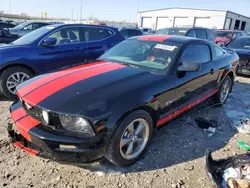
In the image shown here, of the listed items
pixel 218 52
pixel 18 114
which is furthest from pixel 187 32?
pixel 18 114

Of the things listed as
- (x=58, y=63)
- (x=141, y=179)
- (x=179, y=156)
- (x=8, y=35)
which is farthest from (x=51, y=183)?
(x=8, y=35)

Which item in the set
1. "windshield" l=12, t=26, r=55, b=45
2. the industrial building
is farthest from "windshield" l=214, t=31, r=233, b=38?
the industrial building

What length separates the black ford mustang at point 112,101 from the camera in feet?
7.54

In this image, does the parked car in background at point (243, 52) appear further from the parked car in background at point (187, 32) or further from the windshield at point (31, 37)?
the windshield at point (31, 37)

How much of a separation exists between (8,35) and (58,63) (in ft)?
17.7

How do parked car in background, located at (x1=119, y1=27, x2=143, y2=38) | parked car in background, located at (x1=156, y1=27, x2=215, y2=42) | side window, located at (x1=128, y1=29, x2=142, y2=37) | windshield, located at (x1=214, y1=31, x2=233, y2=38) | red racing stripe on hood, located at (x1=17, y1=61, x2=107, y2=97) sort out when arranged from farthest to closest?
windshield, located at (x1=214, y1=31, x2=233, y2=38) < side window, located at (x1=128, y1=29, x2=142, y2=37) < parked car in background, located at (x1=119, y1=27, x2=143, y2=38) < parked car in background, located at (x1=156, y1=27, x2=215, y2=42) < red racing stripe on hood, located at (x1=17, y1=61, x2=107, y2=97)

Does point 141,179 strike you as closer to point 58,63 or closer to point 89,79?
point 89,79

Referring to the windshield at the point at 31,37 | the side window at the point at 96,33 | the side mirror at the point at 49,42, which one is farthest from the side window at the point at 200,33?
the side mirror at the point at 49,42

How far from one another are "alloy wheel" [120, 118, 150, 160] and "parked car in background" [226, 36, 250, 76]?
6.15 metres

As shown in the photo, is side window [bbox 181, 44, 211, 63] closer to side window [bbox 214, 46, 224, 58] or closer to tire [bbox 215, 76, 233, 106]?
side window [bbox 214, 46, 224, 58]

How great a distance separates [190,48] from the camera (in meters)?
3.69

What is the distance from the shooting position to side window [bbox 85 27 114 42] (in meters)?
5.91

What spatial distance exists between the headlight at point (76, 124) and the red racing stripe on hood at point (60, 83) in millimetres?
391

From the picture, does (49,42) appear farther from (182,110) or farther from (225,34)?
(225,34)
